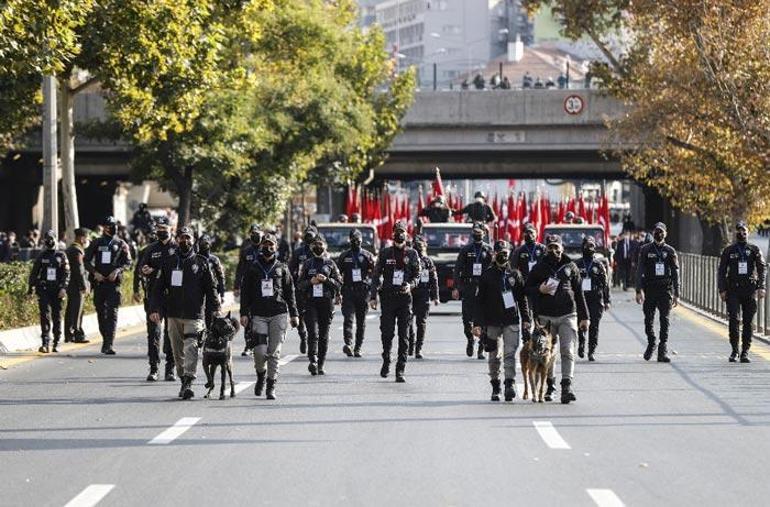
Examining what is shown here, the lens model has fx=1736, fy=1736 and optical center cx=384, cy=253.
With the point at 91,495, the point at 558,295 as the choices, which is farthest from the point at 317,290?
the point at 91,495

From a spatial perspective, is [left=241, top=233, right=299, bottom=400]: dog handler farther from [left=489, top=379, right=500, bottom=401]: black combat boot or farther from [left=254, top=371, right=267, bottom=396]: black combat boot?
[left=489, top=379, right=500, bottom=401]: black combat boot

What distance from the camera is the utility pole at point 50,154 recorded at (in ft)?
109

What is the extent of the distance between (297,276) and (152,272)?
430cm

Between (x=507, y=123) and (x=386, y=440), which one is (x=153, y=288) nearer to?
(x=386, y=440)

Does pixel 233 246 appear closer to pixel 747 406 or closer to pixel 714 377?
pixel 714 377

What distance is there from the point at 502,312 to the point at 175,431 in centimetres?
449

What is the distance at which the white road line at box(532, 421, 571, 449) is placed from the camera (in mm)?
14562

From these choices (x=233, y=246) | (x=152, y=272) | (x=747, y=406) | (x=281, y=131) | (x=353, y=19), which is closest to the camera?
(x=747, y=406)

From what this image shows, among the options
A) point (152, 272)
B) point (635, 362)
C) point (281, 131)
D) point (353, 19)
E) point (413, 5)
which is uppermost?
point (413, 5)

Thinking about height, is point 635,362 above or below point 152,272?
below

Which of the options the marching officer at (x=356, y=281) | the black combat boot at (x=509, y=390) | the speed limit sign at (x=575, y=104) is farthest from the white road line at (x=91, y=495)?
the speed limit sign at (x=575, y=104)

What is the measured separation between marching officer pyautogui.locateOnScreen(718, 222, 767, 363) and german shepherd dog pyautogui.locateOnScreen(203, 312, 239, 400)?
28.8ft

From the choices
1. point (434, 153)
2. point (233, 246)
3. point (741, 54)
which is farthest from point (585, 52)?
point (741, 54)

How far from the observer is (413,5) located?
6752 inches
